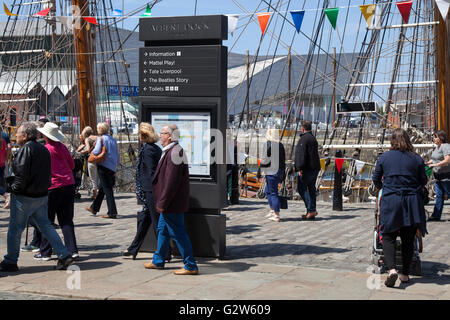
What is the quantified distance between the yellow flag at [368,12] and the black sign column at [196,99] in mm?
5489

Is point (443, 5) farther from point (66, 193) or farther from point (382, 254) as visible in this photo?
point (66, 193)

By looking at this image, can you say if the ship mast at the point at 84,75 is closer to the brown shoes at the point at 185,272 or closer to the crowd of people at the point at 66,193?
the crowd of people at the point at 66,193

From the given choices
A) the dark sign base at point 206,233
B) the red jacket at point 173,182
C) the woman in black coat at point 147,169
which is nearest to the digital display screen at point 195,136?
the woman in black coat at point 147,169

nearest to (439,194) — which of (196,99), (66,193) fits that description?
(196,99)

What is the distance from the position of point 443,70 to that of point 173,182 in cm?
947

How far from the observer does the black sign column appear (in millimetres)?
8609

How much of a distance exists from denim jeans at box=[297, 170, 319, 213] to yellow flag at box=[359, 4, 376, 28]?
3240 mm

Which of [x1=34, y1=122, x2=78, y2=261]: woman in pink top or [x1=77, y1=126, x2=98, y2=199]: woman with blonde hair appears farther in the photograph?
[x1=77, y1=126, x2=98, y2=199]: woman with blonde hair

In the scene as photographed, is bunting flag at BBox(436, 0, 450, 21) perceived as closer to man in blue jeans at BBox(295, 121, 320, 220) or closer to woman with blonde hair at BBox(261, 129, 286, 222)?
man in blue jeans at BBox(295, 121, 320, 220)

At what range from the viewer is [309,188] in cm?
1263

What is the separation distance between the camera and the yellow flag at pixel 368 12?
43.7 feet

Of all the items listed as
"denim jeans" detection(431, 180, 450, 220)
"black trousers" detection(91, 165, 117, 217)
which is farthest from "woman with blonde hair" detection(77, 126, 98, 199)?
"denim jeans" detection(431, 180, 450, 220)
